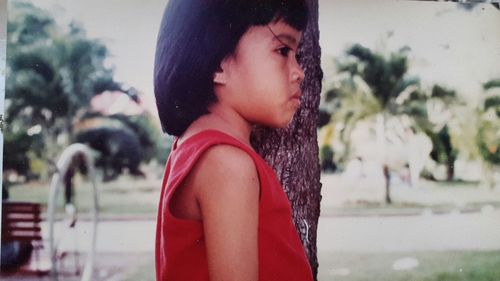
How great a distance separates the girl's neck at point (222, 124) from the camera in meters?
1.02

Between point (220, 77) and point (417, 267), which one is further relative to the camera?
point (417, 267)

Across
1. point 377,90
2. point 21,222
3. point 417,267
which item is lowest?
point 417,267

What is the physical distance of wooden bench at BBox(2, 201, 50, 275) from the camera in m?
1.68

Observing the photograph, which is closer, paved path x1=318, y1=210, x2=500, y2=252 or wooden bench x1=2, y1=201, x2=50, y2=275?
wooden bench x1=2, y1=201, x2=50, y2=275

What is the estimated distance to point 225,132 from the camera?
1004 millimetres

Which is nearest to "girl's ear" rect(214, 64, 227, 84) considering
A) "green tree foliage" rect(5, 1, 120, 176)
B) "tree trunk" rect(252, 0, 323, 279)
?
"tree trunk" rect(252, 0, 323, 279)

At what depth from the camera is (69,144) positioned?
5.65 ft

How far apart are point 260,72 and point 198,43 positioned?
127 mm

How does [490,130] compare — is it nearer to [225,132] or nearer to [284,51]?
[284,51]

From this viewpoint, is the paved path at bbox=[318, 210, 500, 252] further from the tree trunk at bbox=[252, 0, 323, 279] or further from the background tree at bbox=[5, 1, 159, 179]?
the background tree at bbox=[5, 1, 159, 179]

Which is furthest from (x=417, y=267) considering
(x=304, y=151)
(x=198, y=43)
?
(x=198, y=43)

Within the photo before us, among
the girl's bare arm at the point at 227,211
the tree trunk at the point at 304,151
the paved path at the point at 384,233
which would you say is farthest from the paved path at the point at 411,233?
the girl's bare arm at the point at 227,211

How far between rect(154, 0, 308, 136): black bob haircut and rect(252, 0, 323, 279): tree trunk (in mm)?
319

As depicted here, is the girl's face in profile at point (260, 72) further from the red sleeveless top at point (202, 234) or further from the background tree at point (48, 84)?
the background tree at point (48, 84)
